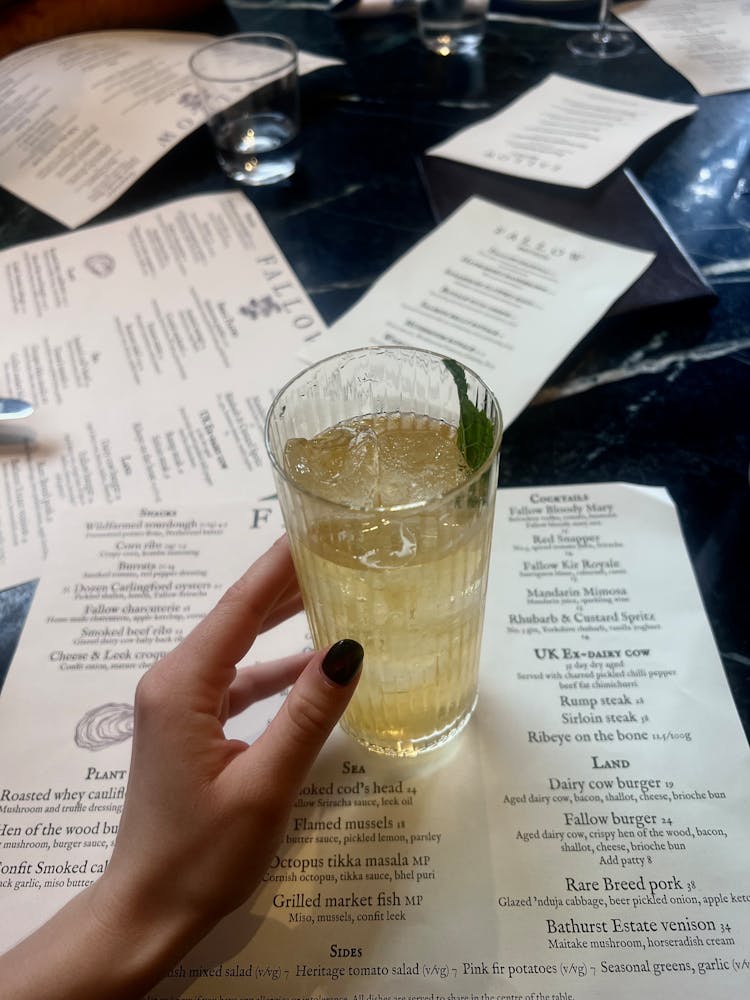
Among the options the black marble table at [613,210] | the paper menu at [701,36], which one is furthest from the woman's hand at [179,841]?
the paper menu at [701,36]

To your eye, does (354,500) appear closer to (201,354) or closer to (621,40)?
(201,354)

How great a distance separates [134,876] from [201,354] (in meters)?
0.64

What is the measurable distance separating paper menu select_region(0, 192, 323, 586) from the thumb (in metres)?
0.34

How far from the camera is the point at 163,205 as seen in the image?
3.83ft

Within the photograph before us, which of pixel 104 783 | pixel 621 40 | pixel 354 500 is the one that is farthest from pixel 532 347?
pixel 621 40

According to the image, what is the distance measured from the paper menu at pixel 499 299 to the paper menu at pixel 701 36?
Result: 0.56 metres

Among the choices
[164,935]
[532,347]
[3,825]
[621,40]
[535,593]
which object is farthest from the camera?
[621,40]

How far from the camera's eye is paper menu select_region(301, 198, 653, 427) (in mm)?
863

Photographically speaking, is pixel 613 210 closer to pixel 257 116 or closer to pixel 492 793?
pixel 257 116

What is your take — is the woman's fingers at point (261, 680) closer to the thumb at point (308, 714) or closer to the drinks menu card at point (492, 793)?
the drinks menu card at point (492, 793)

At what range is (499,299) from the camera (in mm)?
938

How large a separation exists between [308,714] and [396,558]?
0.11 meters

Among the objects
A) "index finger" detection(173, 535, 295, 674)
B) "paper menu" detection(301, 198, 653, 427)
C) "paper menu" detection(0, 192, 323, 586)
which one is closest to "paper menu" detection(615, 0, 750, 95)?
"paper menu" detection(301, 198, 653, 427)

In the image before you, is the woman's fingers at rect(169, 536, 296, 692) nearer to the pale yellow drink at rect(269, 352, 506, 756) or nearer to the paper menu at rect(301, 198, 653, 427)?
the pale yellow drink at rect(269, 352, 506, 756)
